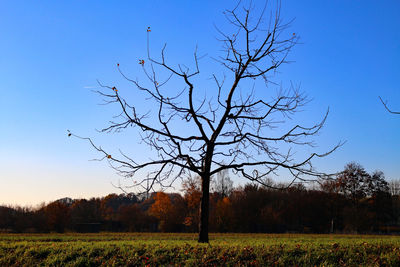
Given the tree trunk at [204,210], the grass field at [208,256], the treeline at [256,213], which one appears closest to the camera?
the grass field at [208,256]

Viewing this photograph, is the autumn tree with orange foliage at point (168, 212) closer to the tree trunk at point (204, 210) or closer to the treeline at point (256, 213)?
the treeline at point (256, 213)

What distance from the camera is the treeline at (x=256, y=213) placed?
174 ft

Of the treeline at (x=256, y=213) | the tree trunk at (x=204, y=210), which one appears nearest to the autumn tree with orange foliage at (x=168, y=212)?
the treeline at (x=256, y=213)

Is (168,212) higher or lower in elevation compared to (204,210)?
lower

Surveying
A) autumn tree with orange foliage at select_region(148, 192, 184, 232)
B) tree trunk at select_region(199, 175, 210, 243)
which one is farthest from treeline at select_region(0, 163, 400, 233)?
tree trunk at select_region(199, 175, 210, 243)

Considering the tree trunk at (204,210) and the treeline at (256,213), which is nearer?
the tree trunk at (204,210)

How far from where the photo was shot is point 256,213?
6112 cm

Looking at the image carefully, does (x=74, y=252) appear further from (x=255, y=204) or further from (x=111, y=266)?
(x=255, y=204)

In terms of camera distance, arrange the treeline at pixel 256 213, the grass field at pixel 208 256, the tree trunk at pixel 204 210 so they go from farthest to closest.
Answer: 1. the treeline at pixel 256 213
2. the tree trunk at pixel 204 210
3. the grass field at pixel 208 256

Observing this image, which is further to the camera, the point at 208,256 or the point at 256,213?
the point at 256,213

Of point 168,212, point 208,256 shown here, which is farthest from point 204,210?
point 168,212

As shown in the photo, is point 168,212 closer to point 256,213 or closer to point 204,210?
point 256,213

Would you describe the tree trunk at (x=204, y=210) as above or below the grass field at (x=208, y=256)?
above

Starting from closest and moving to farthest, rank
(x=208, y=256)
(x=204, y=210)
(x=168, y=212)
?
(x=208, y=256), (x=204, y=210), (x=168, y=212)
